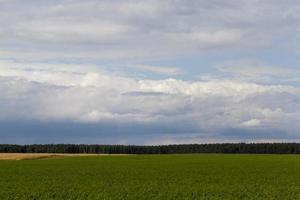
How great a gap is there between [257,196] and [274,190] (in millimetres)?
3556

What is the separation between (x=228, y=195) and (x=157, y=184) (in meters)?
7.80

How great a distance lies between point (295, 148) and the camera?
186 metres

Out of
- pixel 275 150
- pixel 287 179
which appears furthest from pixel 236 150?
A: pixel 287 179

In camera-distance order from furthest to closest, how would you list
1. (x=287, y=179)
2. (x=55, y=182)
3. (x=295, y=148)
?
(x=295, y=148) → (x=287, y=179) → (x=55, y=182)

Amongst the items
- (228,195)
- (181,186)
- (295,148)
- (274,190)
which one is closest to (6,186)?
(181,186)

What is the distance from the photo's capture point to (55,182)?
44.0 metres

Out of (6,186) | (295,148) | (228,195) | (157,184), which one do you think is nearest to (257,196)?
(228,195)

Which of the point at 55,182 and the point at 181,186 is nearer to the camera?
the point at 181,186

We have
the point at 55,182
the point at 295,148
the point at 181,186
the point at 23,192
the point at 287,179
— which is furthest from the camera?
the point at 295,148

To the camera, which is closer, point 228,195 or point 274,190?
point 228,195

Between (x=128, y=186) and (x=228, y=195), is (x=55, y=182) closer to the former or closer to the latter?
(x=128, y=186)

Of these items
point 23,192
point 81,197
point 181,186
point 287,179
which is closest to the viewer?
point 81,197

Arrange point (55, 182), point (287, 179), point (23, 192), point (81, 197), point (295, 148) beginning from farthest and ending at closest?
point (295, 148) < point (287, 179) < point (55, 182) < point (23, 192) < point (81, 197)

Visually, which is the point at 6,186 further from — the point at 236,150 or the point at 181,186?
the point at 236,150
